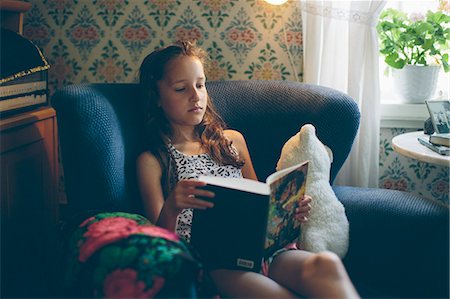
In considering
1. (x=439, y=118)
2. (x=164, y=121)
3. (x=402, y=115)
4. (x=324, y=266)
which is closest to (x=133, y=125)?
(x=164, y=121)

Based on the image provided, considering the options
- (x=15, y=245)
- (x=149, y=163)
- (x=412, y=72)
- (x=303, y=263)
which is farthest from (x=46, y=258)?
(x=412, y=72)

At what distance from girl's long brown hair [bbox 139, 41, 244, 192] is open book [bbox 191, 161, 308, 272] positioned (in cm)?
38

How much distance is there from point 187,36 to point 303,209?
1.06 meters

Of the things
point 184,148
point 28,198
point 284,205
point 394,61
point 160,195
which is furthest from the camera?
point 394,61

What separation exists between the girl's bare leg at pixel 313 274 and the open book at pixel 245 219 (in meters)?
0.05

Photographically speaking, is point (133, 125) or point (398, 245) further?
point (133, 125)

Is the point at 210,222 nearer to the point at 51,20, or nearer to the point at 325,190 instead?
the point at 325,190

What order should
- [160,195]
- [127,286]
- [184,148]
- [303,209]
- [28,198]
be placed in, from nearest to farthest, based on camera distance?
1. [127,286]
2. [303,209]
3. [160,195]
4. [184,148]
5. [28,198]

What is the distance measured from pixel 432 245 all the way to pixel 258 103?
28.6 inches

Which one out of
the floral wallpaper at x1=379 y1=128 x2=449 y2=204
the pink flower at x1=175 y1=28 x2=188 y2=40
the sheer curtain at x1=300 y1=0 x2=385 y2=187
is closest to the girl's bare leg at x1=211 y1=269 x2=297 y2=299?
the sheer curtain at x1=300 y1=0 x2=385 y2=187

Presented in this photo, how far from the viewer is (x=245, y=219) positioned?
1256 millimetres

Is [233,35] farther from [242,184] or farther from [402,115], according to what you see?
[242,184]

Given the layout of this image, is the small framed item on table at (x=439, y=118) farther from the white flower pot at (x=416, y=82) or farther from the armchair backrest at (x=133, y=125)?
the white flower pot at (x=416, y=82)

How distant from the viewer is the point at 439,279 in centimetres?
142
